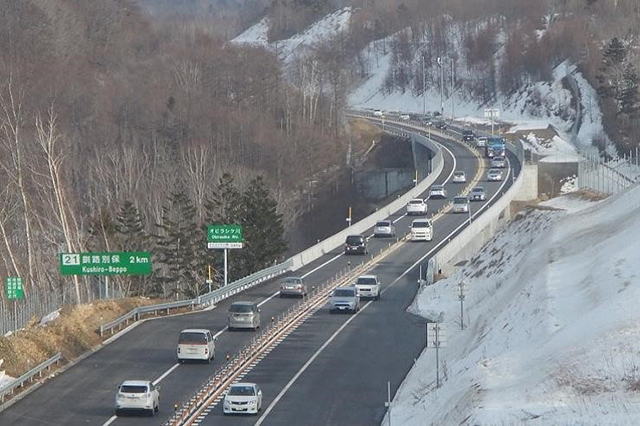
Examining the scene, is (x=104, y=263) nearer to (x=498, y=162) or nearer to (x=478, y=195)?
(x=478, y=195)

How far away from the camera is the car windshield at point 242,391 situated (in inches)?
1496

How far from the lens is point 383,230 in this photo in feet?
270

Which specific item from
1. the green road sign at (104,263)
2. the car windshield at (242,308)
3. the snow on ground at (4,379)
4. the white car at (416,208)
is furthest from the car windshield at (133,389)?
the white car at (416,208)

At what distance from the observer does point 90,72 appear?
147625 mm

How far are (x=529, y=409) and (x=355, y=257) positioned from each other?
44786 mm

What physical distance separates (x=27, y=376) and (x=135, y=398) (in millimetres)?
5472

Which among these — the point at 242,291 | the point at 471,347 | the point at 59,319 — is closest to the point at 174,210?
the point at 242,291

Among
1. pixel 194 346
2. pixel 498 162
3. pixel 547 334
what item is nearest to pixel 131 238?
pixel 194 346

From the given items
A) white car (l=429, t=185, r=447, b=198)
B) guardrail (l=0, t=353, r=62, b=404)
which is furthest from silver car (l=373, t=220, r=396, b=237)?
guardrail (l=0, t=353, r=62, b=404)

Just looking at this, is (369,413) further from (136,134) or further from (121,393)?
(136,134)

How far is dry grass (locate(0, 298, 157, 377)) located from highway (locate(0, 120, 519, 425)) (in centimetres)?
84

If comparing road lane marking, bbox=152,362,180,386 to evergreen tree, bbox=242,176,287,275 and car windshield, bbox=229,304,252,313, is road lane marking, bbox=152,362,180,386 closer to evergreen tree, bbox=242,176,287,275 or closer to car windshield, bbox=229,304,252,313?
car windshield, bbox=229,304,252,313

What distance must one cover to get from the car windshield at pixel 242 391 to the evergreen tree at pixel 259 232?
46282 millimetres

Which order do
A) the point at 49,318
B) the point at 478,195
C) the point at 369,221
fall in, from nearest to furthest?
the point at 49,318 < the point at 369,221 < the point at 478,195
